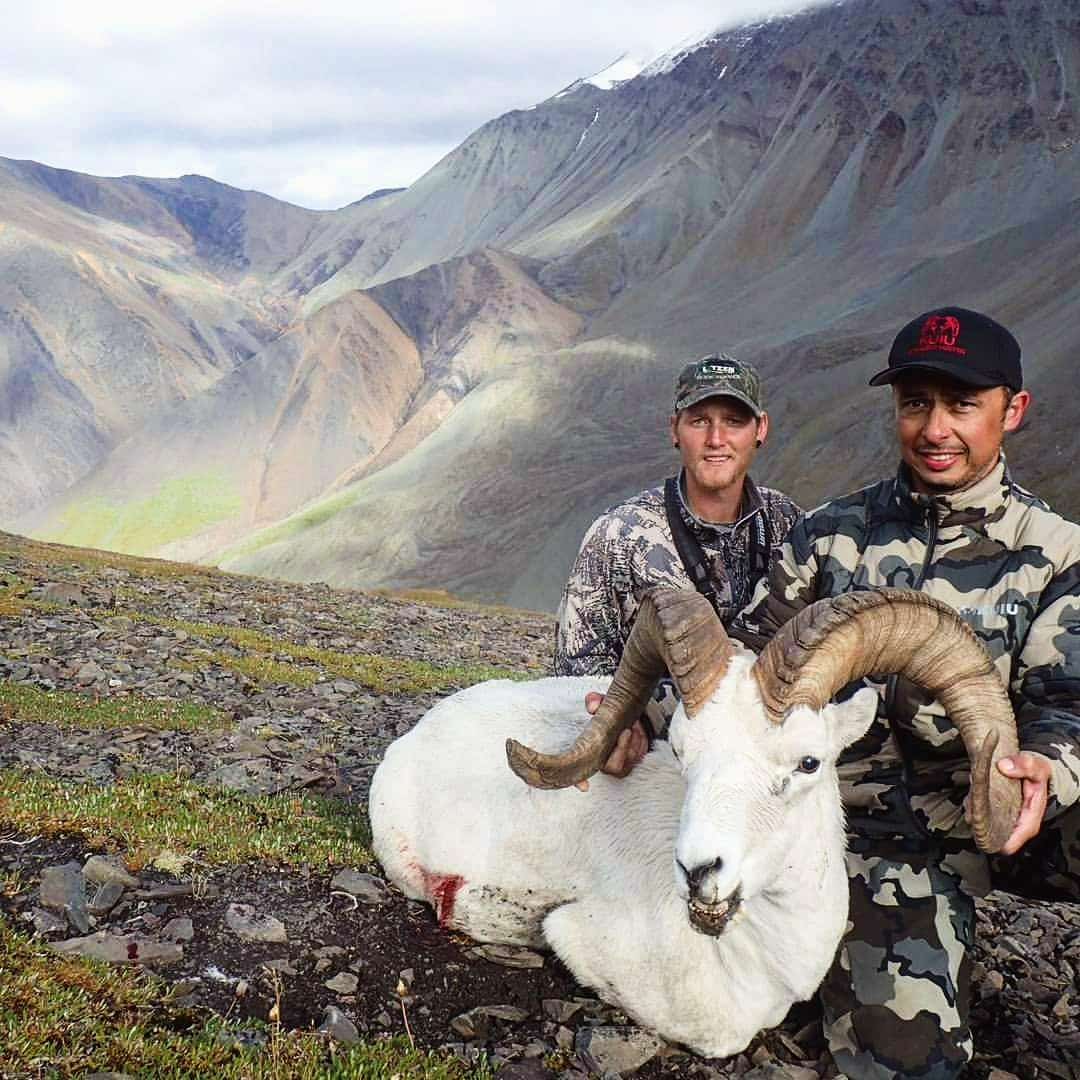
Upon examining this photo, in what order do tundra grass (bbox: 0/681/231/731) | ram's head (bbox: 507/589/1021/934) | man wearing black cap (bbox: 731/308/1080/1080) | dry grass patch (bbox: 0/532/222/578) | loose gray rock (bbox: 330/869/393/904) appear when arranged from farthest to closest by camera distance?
dry grass patch (bbox: 0/532/222/578)
tundra grass (bbox: 0/681/231/731)
loose gray rock (bbox: 330/869/393/904)
man wearing black cap (bbox: 731/308/1080/1080)
ram's head (bbox: 507/589/1021/934)

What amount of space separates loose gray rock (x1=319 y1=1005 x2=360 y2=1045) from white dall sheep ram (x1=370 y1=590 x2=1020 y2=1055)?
50.3 inches

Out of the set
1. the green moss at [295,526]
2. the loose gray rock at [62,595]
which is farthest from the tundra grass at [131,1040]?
the green moss at [295,526]

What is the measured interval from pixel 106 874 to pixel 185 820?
1158 mm

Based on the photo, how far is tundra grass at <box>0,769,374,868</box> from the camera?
661cm

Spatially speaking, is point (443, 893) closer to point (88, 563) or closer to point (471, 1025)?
point (471, 1025)

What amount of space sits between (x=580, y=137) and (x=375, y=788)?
20813 centimetres

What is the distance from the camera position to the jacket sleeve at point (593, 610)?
25.9 ft

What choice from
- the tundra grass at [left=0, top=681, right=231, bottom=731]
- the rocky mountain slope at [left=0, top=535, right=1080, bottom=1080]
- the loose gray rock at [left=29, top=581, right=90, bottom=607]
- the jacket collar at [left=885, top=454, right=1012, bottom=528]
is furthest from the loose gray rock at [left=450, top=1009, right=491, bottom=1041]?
the loose gray rock at [left=29, top=581, right=90, bottom=607]

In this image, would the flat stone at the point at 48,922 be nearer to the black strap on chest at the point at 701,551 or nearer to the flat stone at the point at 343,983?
the flat stone at the point at 343,983

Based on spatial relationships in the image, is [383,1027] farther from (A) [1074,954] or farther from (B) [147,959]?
(A) [1074,954]

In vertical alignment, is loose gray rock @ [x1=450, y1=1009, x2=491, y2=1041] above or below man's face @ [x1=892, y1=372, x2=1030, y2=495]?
below

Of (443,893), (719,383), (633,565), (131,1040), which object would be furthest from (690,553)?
(131,1040)

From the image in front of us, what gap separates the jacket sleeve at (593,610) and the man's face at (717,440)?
0.88m

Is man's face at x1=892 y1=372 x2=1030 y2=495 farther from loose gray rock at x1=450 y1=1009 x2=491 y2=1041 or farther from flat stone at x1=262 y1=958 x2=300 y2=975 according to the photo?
flat stone at x1=262 y1=958 x2=300 y2=975
